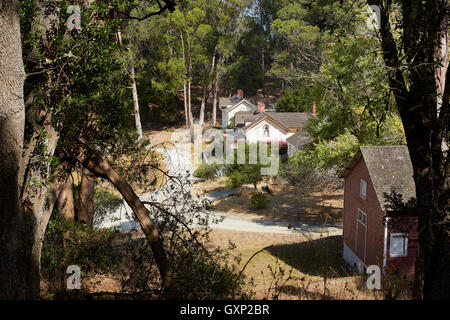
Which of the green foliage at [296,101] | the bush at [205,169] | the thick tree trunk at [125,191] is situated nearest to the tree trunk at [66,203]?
the thick tree trunk at [125,191]

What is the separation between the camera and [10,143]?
534 cm

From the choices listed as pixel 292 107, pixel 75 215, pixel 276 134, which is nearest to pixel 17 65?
pixel 75 215

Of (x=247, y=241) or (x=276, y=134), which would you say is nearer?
(x=247, y=241)

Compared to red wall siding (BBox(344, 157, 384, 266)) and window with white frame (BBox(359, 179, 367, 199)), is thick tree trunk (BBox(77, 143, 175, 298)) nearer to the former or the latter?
red wall siding (BBox(344, 157, 384, 266))

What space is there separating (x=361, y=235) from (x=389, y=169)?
3796mm

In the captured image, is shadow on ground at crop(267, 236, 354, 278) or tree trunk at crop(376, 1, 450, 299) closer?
tree trunk at crop(376, 1, 450, 299)

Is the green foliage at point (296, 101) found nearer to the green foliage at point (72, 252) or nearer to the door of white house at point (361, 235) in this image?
the door of white house at point (361, 235)

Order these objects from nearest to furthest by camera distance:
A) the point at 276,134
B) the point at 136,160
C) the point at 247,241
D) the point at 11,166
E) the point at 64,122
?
the point at 11,166, the point at 64,122, the point at 136,160, the point at 247,241, the point at 276,134

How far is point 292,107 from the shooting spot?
187 feet

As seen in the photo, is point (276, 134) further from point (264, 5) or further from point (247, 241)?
point (264, 5)

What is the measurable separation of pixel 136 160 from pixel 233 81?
203 ft

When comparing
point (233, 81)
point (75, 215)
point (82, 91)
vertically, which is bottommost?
point (75, 215)

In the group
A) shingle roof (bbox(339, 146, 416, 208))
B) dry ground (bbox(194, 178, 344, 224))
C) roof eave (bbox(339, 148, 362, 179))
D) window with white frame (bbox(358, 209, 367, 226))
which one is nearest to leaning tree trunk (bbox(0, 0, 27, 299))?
shingle roof (bbox(339, 146, 416, 208))

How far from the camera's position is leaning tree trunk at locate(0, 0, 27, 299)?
5211 millimetres
